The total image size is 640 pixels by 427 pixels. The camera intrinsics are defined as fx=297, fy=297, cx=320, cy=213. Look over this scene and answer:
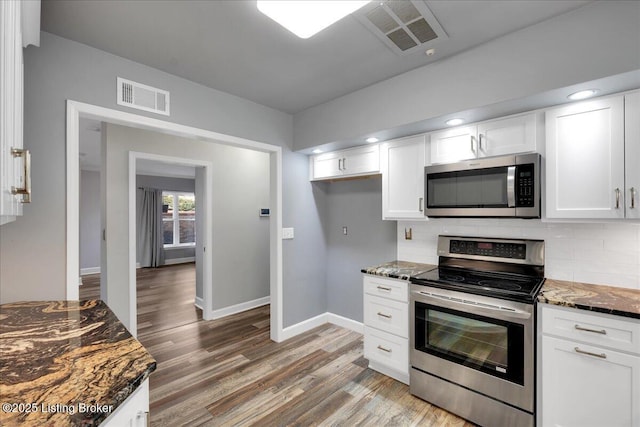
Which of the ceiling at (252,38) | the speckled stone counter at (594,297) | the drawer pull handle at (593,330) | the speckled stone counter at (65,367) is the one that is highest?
the ceiling at (252,38)

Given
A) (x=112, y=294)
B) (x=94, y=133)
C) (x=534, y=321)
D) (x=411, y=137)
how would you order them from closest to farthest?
(x=534, y=321)
(x=411, y=137)
(x=112, y=294)
(x=94, y=133)

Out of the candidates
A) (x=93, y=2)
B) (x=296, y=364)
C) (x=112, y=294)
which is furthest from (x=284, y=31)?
(x=112, y=294)

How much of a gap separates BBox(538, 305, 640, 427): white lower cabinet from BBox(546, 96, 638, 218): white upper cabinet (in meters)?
0.65

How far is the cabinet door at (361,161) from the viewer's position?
294 cm

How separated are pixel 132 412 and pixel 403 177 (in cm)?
244

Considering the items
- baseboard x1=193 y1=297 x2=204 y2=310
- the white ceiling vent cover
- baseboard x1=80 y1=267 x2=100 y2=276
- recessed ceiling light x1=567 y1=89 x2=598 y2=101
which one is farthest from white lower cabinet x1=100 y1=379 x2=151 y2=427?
baseboard x1=80 y1=267 x2=100 y2=276

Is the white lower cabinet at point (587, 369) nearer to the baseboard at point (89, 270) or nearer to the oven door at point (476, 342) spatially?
the oven door at point (476, 342)

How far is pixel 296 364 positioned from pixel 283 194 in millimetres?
1738

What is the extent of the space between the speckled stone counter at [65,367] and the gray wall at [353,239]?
2.51 meters

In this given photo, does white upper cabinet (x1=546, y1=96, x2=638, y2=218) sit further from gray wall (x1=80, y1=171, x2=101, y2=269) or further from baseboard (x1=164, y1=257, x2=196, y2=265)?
baseboard (x1=164, y1=257, x2=196, y2=265)

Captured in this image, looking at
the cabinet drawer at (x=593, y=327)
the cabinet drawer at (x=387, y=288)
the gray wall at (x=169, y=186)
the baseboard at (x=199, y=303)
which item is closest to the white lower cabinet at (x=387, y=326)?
the cabinet drawer at (x=387, y=288)

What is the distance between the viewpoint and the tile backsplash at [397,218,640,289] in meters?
1.95

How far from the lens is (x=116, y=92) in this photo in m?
2.12

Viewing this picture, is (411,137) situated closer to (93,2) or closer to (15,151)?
(93,2)
